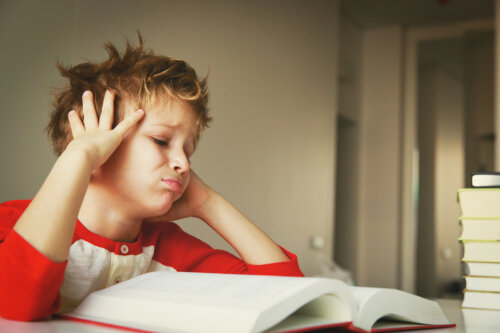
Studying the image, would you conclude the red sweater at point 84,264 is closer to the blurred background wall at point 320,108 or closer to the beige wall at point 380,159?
the blurred background wall at point 320,108

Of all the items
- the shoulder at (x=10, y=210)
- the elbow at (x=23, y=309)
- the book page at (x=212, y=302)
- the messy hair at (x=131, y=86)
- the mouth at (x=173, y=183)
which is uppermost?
the messy hair at (x=131, y=86)

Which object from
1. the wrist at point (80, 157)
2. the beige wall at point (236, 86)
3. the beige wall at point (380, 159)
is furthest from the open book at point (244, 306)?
the beige wall at point (380, 159)

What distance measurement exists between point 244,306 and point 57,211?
26 cm

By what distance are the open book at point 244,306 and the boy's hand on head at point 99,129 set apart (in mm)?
188

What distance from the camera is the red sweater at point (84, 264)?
1.87ft

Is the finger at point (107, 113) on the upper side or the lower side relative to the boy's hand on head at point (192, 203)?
upper

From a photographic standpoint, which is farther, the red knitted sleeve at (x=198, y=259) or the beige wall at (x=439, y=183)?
the beige wall at (x=439, y=183)

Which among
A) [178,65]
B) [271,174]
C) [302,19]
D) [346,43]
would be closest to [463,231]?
[178,65]

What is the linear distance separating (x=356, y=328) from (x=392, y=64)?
12.4ft

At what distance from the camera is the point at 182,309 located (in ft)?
1.69

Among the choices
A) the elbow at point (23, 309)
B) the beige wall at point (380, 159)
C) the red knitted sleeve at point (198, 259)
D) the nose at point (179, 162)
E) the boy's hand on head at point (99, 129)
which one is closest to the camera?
the elbow at point (23, 309)

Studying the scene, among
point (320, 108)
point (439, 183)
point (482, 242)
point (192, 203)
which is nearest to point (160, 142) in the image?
point (192, 203)

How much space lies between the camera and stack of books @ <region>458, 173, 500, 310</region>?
0.90 metres

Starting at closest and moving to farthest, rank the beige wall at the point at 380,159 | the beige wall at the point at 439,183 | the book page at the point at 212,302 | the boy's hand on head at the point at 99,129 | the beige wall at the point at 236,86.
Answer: the book page at the point at 212,302 < the boy's hand on head at the point at 99,129 < the beige wall at the point at 236,86 < the beige wall at the point at 380,159 < the beige wall at the point at 439,183
